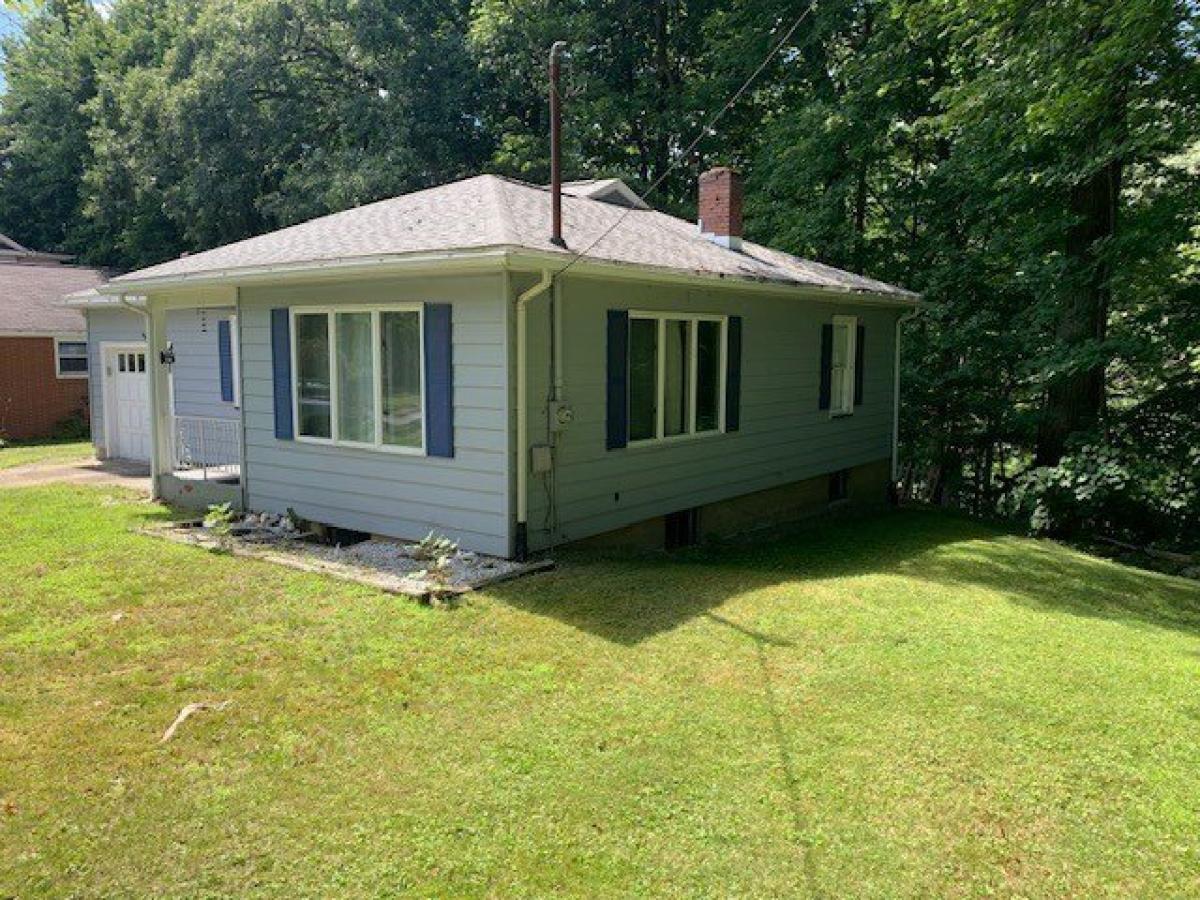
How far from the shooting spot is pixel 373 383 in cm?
826

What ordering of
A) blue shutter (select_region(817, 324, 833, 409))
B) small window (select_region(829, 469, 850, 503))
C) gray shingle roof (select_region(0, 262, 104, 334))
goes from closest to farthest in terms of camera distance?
blue shutter (select_region(817, 324, 833, 409))
small window (select_region(829, 469, 850, 503))
gray shingle roof (select_region(0, 262, 104, 334))

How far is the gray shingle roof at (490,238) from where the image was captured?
25.2 ft

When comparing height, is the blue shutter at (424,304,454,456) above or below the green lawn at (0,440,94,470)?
above

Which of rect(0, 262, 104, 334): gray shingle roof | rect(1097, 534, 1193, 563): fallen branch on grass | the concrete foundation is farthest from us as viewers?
rect(0, 262, 104, 334): gray shingle roof

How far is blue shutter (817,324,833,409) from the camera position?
12.1 meters

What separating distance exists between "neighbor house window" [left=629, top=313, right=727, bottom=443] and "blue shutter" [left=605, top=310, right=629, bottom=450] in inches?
7.4

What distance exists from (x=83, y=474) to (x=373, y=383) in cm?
806

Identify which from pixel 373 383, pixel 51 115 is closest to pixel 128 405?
pixel 373 383

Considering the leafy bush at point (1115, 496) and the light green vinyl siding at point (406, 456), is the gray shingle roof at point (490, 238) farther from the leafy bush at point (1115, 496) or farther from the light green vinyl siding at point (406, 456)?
the leafy bush at point (1115, 496)

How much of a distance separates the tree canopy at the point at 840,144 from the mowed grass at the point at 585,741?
424 cm

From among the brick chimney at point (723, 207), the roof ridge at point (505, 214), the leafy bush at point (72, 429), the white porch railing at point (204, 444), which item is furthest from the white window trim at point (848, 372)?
the leafy bush at point (72, 429)

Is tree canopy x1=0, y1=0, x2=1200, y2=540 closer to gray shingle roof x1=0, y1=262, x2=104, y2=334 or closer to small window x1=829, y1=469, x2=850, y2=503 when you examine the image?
small window x1=829, y1=469, x2=850, y2=503

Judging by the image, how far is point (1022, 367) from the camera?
14.3 metres

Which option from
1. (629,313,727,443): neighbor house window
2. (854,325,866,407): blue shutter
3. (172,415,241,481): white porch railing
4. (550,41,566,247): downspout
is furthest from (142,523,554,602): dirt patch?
(854,325,866,407): blue shutter
